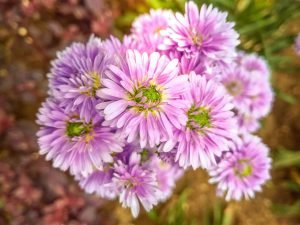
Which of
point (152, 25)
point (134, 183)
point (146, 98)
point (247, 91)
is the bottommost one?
point (134, 183)

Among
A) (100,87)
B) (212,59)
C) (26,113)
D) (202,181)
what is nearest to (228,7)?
(212,59)

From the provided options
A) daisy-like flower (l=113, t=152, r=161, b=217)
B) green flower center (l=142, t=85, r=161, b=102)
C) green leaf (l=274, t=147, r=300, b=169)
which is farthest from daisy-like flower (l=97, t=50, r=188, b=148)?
green leaf (l=274, t=147, r=300, b=169)

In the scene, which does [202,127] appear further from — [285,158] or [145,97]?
[285,158]

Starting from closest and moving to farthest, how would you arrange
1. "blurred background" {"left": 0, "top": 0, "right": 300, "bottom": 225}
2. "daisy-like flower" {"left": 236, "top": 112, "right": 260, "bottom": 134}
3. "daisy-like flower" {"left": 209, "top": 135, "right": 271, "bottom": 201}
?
"daisy-like flower" {"left": 209, "top": 135, "right": 271, "bottom": 201} < "daisy-like flower" {"left": 236, "top": 112, "right": 260, "bottom": 134} < "blurred background" {"left": 0, "top": 0, "right": 300, "bottom": 225}

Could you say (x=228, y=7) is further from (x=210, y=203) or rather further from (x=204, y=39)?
(x=210, y=203)

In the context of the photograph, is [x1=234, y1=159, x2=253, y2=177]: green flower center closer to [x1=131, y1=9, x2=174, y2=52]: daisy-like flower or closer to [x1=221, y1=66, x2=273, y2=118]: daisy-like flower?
[x1=221, y1=66, x2=273, y2=118]: daisy-like flower

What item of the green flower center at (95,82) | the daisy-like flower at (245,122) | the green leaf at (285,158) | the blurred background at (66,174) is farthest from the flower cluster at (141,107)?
the green leaf at (285,158)

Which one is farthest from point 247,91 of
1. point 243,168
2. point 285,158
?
point 285,158

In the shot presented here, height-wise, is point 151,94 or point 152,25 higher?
point 152,25
